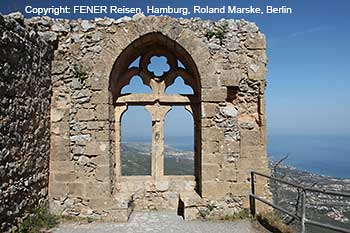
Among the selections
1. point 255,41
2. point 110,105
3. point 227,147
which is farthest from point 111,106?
point 255,41

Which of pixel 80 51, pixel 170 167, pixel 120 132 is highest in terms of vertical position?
pixel 80 51

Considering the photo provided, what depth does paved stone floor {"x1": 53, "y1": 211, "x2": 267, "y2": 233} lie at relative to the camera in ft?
19.1

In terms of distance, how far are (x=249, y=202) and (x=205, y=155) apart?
49.9 inches

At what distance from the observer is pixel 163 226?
238 inches

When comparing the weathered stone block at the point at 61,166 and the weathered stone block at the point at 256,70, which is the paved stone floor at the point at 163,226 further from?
the weathered stone block at the point at 256,70

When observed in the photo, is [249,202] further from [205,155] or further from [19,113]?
[19,113]

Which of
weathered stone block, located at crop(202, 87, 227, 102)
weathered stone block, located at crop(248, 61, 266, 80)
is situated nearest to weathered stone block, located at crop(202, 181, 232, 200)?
weathered stone block, located at crop(202, 87, 227, 102)

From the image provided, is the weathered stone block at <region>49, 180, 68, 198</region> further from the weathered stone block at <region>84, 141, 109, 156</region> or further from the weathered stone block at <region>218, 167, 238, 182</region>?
the weathered stone block at <region>218, 167, 238, 182</region>

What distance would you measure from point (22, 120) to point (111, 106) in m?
1.98

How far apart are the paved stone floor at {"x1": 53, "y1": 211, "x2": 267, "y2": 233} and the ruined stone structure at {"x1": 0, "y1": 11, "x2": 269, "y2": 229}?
27cm

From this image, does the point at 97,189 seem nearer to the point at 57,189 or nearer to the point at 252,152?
the point at 57,189

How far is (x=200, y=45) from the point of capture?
6680 mm

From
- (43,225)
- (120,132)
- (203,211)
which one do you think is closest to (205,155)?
(203,211)

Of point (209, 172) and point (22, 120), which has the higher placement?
point (22, 120)
